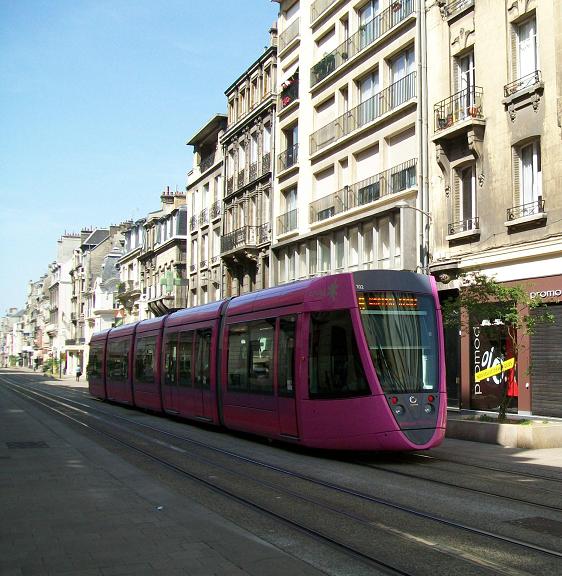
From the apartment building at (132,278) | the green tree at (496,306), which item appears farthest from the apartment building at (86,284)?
the green tree at (496,306)

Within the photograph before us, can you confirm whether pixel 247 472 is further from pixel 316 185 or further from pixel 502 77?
pixel 316 185

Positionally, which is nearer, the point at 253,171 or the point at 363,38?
the point at 363,38

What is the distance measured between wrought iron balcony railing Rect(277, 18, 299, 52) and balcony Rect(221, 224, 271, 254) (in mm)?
8992

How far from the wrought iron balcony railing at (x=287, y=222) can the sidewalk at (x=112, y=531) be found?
25062 mm

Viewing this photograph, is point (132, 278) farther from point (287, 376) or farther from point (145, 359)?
point (287, 376)

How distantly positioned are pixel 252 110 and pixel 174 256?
1935 cm

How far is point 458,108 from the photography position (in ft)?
79.3

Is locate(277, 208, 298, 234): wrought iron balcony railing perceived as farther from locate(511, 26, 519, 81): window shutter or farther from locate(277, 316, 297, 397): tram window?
locate(277, 316, 297, 397): tram window

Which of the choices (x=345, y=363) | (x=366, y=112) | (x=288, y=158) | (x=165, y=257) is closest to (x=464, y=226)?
(x=366, y=112)

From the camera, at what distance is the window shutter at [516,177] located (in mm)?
21344

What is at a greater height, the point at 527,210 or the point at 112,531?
the point at 527,210

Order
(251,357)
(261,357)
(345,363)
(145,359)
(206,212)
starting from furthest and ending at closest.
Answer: (206,212), (145,359), (251,357), (261,357), (345,363)

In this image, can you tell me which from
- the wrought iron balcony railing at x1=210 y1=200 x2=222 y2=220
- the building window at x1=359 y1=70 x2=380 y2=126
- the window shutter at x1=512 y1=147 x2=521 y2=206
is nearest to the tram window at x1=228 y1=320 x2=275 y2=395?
the window shutter at x1=512 y1=147 x2=521 y2=206

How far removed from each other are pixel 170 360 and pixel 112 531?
14.5 m
